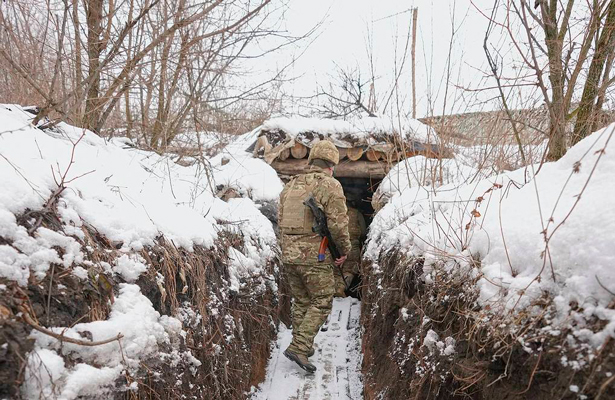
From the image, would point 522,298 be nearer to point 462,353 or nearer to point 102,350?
point 462,353

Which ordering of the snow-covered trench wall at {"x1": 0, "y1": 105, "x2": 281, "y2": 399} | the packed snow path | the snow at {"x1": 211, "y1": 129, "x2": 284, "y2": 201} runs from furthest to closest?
1. the snow at {"x1": 211, "y1": 129, "x2": 284, "y2": 201}
2. the packed snow path
3. the snow-covered trench wall at {"x1": 0, "y1": 105, "x2": 281, "y2": 399}

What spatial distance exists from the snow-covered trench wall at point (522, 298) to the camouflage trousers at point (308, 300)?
1156 millimetres

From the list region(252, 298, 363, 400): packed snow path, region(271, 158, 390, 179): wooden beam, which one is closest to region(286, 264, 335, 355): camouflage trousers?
region(252, 298, 363, 400): packed snow path

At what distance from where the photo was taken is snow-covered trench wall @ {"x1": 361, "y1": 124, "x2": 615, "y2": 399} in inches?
55.9

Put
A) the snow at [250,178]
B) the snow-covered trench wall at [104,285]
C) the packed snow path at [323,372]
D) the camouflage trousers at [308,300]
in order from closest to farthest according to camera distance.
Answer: the snow-covered trench wall at [104,285] → the packed snow path at [323,372] → the camouflage trousers at [308,300] → the snow at [250,178]

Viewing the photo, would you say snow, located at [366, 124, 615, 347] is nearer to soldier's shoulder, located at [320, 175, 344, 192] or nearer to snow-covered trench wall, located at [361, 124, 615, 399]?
snow-covered trench wall, located at [361, 124, 615, 399]

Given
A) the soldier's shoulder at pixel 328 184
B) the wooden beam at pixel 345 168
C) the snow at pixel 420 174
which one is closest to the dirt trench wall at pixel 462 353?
the soldier's shoulder at pixel 328 184

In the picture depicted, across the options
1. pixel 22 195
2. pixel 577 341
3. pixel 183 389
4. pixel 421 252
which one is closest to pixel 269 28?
pixel 421 252

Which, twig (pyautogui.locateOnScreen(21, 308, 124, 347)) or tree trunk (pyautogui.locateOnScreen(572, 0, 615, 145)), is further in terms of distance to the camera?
tree trunk (pyautogui.locateOnScreen(572, 0, 615, 145))

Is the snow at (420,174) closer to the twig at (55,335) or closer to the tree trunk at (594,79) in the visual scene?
the tree trunk at (594,79)

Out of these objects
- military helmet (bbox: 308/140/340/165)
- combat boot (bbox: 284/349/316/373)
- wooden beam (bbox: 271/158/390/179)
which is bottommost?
combat boot (bbox: 284/349/316/373)

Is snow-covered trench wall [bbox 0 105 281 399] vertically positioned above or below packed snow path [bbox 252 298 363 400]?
above

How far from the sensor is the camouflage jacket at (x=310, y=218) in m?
4.30

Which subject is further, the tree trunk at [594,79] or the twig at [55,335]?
the tree trunk at [594,79]
